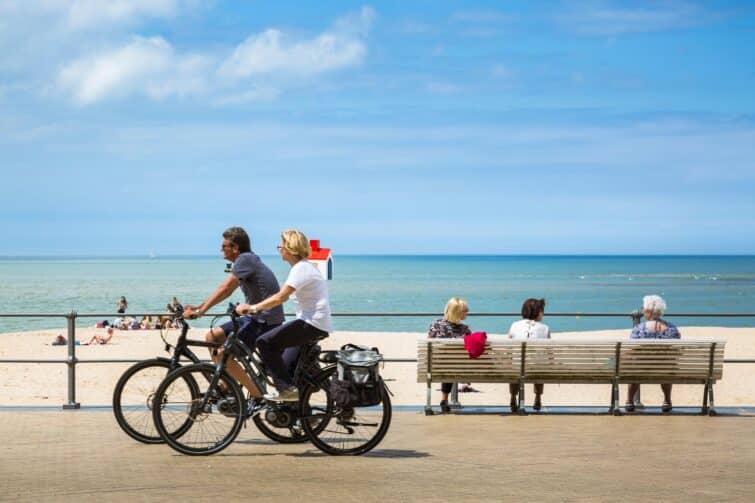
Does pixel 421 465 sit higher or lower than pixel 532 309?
lower

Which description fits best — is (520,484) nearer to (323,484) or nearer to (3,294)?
(323,484)

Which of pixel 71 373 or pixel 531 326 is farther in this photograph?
pixel 531 326

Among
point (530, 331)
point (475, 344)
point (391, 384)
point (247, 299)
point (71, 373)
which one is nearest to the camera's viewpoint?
point (247, 299)

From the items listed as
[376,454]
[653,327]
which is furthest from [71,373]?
[653,327]

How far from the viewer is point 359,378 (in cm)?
782

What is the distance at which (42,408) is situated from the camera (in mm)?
10633

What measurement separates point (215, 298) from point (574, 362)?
379 centimetres

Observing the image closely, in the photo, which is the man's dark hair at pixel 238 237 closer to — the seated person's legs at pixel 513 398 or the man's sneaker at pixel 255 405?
the man's sneaker at pixel 255 405

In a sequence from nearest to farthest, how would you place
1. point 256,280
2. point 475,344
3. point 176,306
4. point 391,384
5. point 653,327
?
point 256,280
point 475,344
point 653,327
point 391,384
point 176,306

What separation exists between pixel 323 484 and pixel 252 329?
66.2 inches

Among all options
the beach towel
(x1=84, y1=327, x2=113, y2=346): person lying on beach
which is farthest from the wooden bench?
(x1=84, y1=327, x2=113, y2=346): person lying on beach

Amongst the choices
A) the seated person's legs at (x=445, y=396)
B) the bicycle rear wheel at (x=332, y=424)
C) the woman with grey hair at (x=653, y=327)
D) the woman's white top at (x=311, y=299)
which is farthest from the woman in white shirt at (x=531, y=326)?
the woman's white top at (x=311, y=299)

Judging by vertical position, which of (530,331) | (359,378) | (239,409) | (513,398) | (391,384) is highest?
(530,331)

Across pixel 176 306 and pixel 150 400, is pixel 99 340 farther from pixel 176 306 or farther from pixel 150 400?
pixel 150 400
